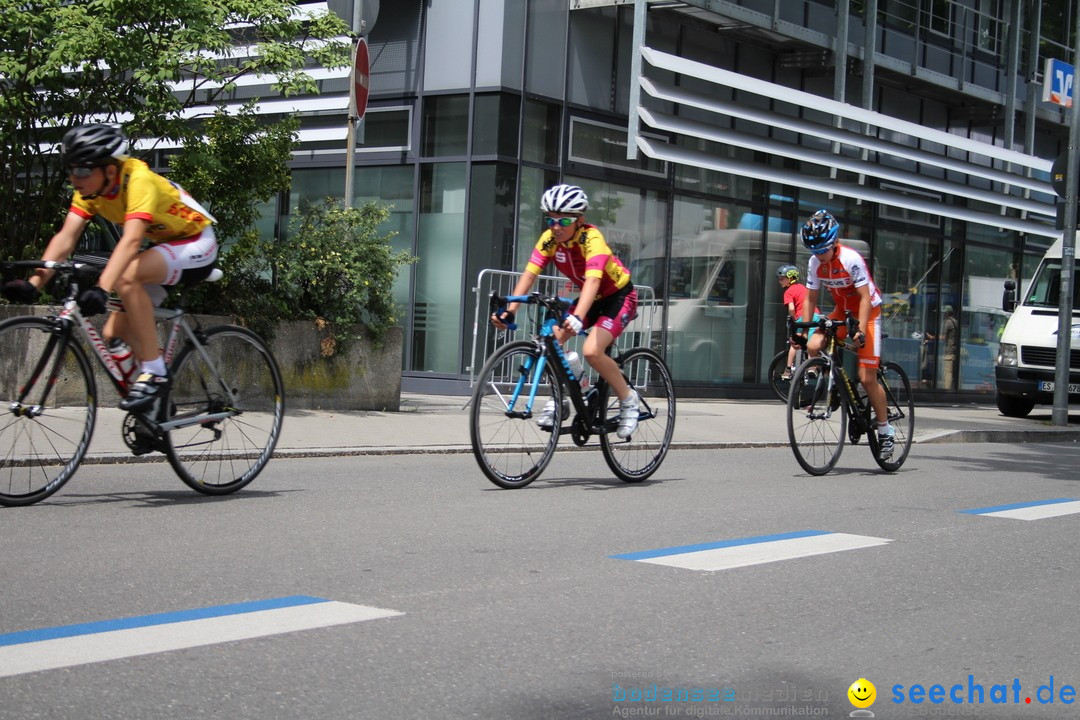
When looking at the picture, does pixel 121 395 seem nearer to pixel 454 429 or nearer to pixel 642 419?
pixel 642 419

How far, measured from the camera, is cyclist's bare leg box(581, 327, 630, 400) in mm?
8930

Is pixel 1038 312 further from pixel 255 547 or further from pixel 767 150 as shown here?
pixel 255 547

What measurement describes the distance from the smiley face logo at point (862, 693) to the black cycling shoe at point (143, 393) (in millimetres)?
4066

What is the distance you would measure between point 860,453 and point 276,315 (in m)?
5.72

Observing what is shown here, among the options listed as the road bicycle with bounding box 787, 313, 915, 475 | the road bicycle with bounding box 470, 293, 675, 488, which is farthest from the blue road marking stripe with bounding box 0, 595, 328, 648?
the road bicycle with bounding box 787, 313, 915, 475

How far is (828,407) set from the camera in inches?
413

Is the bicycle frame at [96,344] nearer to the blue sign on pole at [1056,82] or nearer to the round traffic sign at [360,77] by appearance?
the round traffic sign at [360,77]

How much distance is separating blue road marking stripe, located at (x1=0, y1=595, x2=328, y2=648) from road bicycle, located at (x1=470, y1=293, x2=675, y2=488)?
3309 mm

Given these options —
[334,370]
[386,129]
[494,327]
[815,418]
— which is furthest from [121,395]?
[386,129]

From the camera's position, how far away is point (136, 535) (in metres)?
6.29

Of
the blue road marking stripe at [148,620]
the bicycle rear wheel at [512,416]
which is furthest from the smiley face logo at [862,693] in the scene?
the bicycle rear wheel at [512,416]

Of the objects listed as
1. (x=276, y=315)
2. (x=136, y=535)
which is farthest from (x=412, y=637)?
(x=276, y=315)

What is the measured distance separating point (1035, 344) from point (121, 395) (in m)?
16.7

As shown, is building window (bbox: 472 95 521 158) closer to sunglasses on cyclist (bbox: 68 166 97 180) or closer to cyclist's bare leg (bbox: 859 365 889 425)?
cyclist's bare leg (bbox: 859 365 889 425)
